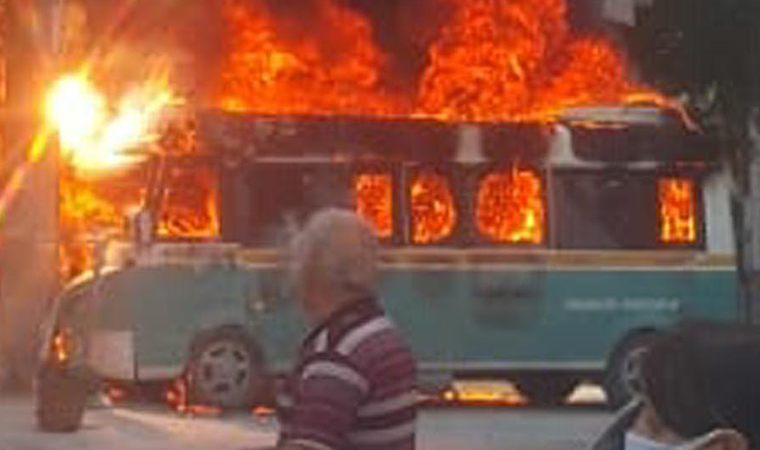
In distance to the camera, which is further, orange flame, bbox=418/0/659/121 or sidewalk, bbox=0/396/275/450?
orange flame, bbox=418/0/659/121

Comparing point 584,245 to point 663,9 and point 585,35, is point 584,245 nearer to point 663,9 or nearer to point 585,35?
point 585,35

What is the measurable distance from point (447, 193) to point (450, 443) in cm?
432

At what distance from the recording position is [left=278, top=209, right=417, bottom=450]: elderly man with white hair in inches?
→ 191

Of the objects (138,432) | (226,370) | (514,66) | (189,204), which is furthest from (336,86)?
(138,432)

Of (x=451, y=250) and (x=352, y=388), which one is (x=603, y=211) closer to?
(x=451, y=250)

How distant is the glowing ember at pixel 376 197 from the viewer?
66.4ft

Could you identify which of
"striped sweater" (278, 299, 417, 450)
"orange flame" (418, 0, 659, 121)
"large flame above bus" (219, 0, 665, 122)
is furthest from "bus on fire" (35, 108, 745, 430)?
"striped sweater" (278, 299, 417, 450)

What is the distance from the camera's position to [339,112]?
22.1 m

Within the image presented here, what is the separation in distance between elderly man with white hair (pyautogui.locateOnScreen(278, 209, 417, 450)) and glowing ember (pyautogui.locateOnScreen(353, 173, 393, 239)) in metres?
15.2

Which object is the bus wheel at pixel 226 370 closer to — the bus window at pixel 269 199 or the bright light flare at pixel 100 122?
the bus window at pixel 269 199

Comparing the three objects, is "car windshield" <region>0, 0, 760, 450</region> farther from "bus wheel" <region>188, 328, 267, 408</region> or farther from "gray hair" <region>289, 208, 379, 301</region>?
"gray hair" <region>289, 208, 379, 301</region>

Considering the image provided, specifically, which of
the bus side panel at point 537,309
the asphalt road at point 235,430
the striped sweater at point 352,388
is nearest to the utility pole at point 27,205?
the asphalt road at point 235,430

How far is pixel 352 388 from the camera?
487 centimetres

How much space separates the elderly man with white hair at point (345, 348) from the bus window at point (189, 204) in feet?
49.1
